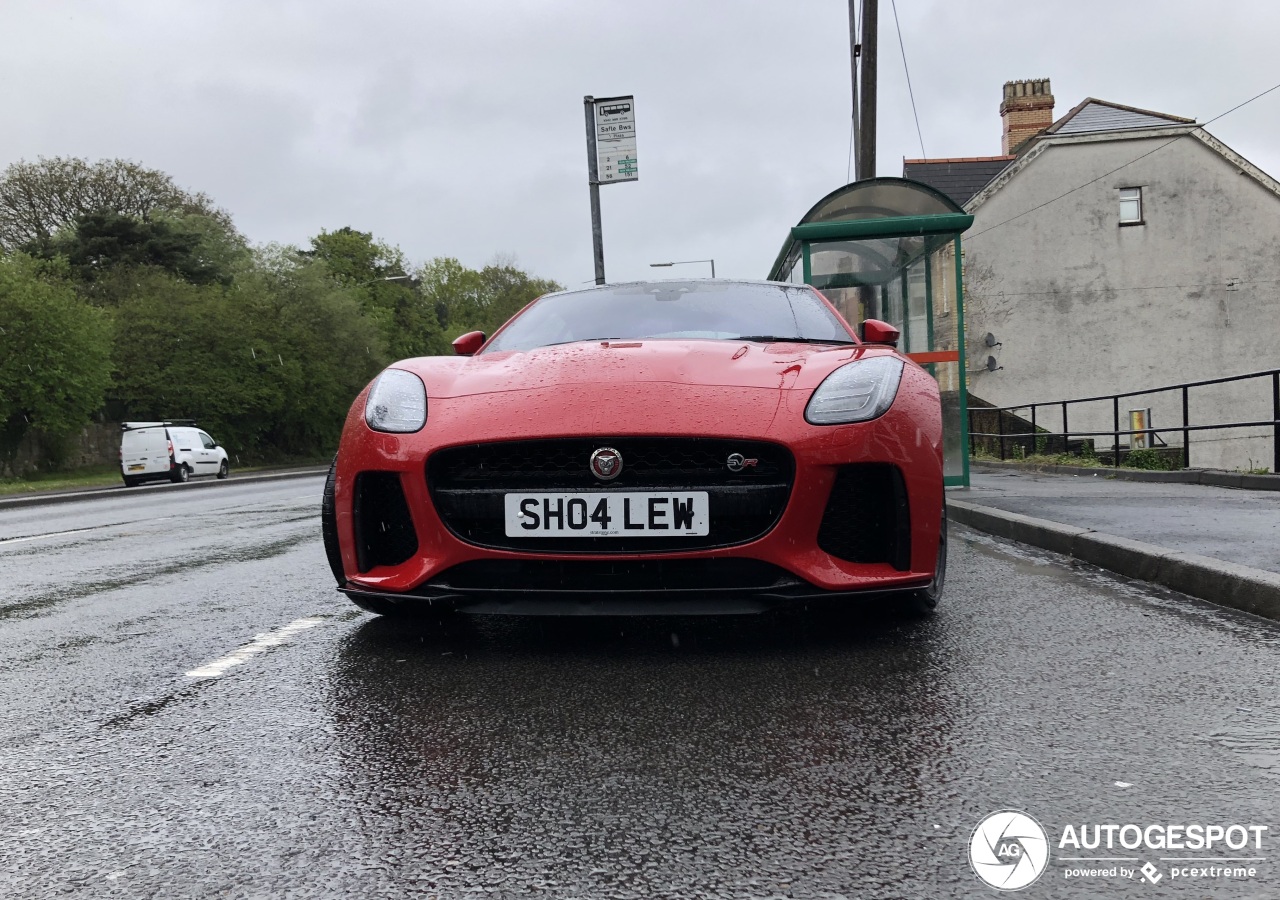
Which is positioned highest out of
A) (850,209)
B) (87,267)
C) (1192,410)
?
(87,267)

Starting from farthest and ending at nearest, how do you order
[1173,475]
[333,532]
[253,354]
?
1. [253,354]
2. [1173,475]
3. [333,532]

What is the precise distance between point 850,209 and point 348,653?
30.5 feet

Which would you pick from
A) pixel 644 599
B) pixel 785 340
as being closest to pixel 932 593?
pixel 644 599

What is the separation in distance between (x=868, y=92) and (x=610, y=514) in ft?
45.5

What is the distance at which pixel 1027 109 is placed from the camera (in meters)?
31.4

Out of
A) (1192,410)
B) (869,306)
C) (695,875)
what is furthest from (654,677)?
(1192,410)

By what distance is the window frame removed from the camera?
2633 centimetres

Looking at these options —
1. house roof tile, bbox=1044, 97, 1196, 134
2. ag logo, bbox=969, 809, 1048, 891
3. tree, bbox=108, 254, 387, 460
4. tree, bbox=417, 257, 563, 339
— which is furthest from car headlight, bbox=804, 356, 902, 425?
tree, bbox=417, 257, 563, 339

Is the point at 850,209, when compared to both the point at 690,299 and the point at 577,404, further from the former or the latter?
the point at 577,404

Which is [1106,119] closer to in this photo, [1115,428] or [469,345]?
[1115,428]

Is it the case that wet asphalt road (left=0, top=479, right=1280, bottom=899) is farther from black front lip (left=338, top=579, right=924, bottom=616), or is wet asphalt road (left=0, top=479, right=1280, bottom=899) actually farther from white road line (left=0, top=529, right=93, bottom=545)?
white road line (left=0, top=529, right=93, bottom=545)

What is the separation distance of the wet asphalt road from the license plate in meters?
0.41

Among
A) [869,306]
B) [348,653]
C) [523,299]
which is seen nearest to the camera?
[348,653]

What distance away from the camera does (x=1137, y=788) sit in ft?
6.84
